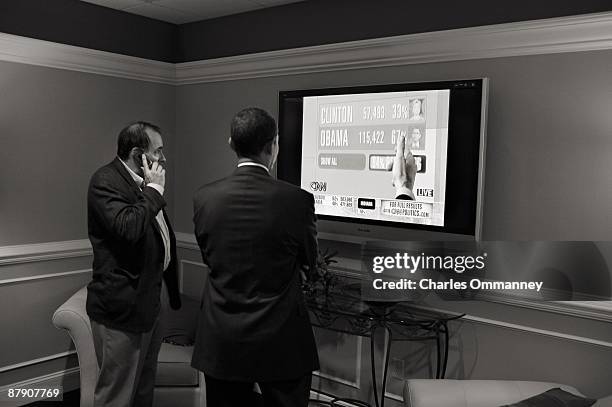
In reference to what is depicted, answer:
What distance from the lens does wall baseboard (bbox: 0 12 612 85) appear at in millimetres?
2625

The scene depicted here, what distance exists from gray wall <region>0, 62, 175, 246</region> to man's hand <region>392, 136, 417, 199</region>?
80.1 inches

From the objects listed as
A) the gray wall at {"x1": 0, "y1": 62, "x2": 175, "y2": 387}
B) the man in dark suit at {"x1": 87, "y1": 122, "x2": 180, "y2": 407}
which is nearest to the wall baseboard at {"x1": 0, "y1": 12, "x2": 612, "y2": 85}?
the gray wall at {"x1": 0, "y1": 62, "x2": 175, "y2": 387}

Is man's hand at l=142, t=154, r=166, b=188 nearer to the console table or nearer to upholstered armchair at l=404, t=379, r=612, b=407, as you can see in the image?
the console table

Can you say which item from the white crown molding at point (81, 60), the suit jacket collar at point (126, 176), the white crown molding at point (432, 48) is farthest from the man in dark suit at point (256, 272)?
the white crown molding at point (81, 60)

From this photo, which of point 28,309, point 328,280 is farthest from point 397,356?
point 28,309

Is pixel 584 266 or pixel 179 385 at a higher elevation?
pixel 584 266

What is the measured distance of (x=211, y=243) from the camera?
5.92 feet

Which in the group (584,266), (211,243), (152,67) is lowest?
(584,266)

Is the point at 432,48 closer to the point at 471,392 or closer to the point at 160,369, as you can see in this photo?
the point at 471,392

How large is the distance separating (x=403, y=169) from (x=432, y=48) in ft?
2.11

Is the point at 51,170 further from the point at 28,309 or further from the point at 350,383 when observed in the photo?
the point at 350,383

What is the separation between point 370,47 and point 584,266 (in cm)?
159

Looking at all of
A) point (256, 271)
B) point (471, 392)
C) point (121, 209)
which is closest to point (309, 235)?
point (256, 271)

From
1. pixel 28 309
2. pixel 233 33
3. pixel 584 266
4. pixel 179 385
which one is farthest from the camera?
pixel 233 33
